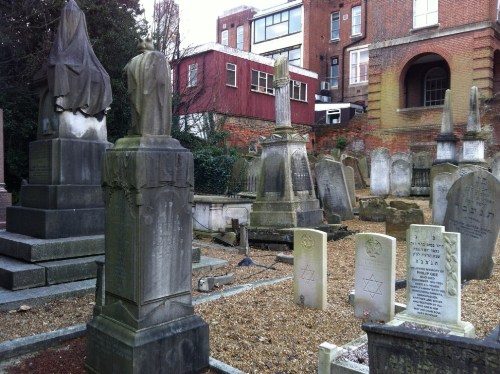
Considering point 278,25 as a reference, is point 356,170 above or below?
below

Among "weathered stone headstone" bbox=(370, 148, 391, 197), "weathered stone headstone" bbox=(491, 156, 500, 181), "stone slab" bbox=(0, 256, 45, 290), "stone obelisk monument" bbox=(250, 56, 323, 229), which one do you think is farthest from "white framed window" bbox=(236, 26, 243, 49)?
"stone slab" bbox=(0, 256, 45, 290)

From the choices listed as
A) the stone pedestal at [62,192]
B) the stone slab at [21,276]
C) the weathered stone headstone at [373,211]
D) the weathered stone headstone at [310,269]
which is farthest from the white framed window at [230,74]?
the weathered stone headstone at [310,269]

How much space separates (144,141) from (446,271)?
9.89ft

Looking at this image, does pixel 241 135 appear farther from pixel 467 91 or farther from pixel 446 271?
pixel 446 271

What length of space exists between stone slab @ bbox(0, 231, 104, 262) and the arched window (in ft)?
91.6

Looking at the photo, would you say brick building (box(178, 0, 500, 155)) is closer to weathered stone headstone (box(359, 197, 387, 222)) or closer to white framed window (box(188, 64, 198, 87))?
white framed window (box(188, 64, 198, 87))

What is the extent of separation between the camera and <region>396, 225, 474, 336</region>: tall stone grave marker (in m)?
4.11

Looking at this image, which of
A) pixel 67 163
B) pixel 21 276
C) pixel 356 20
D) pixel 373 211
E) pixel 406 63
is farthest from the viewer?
pixel 356 20

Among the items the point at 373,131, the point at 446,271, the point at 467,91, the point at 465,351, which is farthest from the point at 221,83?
the point at 465,351

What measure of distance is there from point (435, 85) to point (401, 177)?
13359mm

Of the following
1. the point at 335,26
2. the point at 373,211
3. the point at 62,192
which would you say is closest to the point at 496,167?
the point at 373,211

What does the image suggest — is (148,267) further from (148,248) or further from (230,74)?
(230,74)

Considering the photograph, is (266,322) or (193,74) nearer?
(266,322)

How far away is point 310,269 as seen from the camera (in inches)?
207
